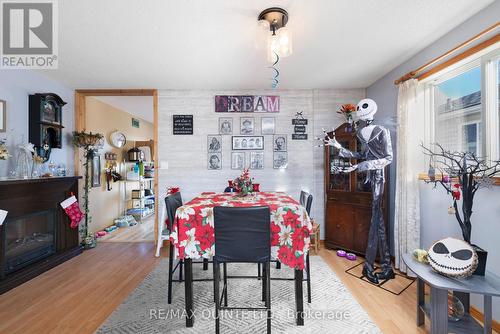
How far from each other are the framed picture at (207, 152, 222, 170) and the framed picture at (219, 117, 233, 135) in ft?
1.22

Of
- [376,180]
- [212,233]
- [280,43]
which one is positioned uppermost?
[280,43]

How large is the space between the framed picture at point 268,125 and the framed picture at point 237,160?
0.52 meters

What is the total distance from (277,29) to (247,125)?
181cm

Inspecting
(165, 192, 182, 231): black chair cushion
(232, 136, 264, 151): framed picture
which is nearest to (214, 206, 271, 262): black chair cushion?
(165, 192, 182, 231): black chair cushion

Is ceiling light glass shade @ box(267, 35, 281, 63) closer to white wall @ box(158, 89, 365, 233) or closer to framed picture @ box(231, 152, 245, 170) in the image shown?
white wall @ box(158, 89, 365, 233)

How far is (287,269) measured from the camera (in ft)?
8.81

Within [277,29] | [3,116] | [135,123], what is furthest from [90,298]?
[135,123]

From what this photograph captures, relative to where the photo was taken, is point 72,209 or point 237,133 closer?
point 72,209

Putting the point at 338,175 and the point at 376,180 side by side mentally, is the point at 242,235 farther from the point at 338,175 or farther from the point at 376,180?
the point at 338,175

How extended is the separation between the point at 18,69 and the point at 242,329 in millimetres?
3784

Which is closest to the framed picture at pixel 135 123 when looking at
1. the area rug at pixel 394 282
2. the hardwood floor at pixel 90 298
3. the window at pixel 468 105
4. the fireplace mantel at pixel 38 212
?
the fireplace mantel at pixel 38 212

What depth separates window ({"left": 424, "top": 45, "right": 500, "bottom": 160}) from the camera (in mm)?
1758

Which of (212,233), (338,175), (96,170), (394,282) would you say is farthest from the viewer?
(96,170)

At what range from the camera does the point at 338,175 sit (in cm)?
326
